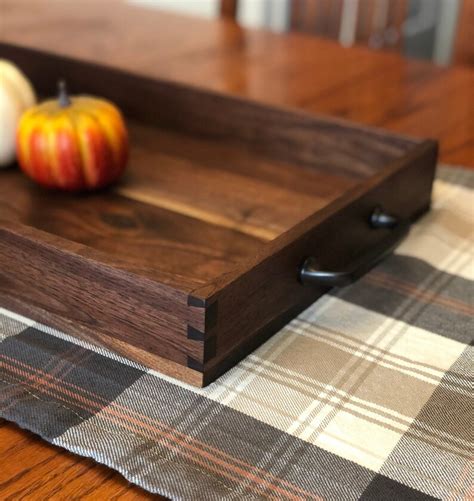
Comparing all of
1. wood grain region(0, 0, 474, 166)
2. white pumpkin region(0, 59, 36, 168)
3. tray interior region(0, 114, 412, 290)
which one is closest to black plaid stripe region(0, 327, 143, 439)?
tray interior region(0, 114, 412, 290)

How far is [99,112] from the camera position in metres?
0.96

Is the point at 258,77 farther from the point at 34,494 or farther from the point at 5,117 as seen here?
the point at 34,494

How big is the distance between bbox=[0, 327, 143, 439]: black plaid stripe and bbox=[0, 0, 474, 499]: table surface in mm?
631

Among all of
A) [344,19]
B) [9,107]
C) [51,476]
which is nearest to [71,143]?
[9,107]

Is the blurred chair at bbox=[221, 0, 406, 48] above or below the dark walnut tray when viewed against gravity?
below

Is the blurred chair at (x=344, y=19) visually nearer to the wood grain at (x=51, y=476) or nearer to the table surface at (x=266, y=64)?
the table surface at (x=266, y=64)

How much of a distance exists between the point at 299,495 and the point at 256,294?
0.57 ft

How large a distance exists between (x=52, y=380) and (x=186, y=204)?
0.34 m

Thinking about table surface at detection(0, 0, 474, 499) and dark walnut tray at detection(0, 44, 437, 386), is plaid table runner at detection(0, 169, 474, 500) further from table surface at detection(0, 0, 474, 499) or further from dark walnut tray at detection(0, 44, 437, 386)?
table surface at detection(0, 0, 474, 499)

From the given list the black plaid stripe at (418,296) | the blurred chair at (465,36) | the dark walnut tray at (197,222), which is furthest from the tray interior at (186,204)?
the blurred chair at (465,36)

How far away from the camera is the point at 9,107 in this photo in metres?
1.01

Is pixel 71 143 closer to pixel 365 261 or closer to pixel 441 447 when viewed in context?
pixel 365 261

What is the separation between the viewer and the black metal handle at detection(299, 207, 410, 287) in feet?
2.38

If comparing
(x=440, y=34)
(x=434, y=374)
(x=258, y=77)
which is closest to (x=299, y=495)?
(x=434, y=374)
